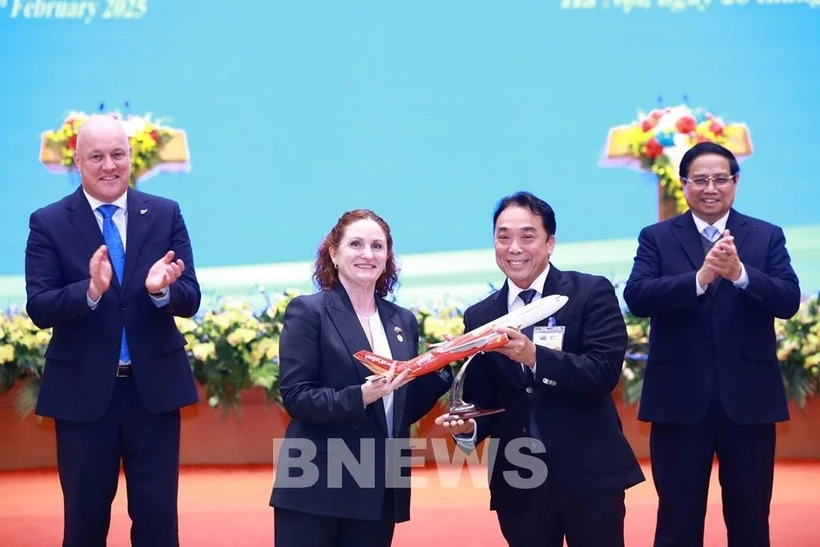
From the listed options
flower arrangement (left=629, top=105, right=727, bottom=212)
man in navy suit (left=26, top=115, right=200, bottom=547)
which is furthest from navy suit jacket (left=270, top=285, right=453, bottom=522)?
flower arrangement (left=629, top=105, right=727, bottom=212)

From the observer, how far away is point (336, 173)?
6.26 meters

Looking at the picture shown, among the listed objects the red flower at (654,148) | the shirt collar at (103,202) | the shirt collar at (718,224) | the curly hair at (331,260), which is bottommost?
the curly hair at (331,260)

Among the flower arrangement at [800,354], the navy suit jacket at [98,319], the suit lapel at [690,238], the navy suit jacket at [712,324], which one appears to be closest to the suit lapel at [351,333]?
the navy suit jacket at [98,319]

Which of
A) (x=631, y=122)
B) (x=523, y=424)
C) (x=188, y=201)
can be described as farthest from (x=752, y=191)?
(x=523, y=424)

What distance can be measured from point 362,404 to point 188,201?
4094mm

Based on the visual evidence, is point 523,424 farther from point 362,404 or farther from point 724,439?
point 724,439

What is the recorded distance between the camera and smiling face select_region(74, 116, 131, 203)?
290cm

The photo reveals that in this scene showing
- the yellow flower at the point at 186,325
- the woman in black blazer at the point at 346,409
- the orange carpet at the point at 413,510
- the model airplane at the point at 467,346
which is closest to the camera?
the model airplane at the point at 467,346

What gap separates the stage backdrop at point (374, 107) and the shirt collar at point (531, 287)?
3.55m

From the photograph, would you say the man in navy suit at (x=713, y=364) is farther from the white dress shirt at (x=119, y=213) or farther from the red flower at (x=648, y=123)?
the red flower at (x=648, y=123)

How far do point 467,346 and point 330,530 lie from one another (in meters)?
0.57

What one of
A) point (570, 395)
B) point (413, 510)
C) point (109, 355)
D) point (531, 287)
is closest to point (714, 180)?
point (531, 287)

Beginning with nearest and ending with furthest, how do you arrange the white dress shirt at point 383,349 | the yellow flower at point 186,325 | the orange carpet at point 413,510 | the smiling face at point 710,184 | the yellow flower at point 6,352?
the white dress shirt at point 383,349 → the smiling face at point 710,184 → the orange carpet at point 413,510 → the yellow flower at point 6,352 → the yellow flower at point 186,325

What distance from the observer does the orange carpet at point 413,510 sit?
4.02m
